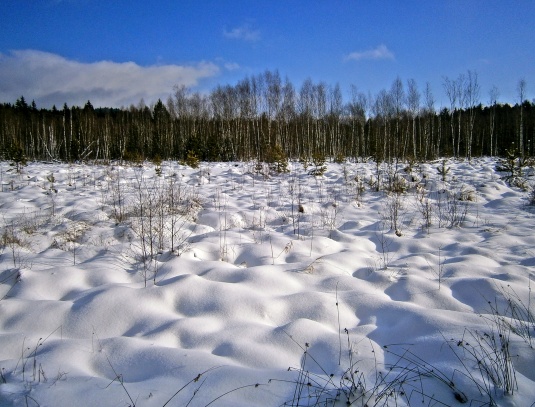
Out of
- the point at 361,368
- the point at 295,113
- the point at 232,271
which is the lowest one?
the point at 361,368

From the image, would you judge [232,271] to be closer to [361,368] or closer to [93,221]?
[361,368]

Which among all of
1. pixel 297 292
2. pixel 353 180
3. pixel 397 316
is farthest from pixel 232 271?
pixel 353 180

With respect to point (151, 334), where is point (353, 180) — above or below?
above

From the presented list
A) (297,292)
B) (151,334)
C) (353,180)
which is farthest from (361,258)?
(353,180)

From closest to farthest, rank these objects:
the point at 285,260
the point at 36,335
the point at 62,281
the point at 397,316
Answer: the point at 36,335 < the point at 397,316 < the point at 62,281 < the point at 285,260

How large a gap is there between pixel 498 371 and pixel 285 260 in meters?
2.42

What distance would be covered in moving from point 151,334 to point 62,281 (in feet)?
5.12

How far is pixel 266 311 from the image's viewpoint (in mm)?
2643

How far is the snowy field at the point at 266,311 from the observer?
5.70ft

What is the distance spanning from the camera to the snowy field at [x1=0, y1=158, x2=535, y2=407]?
1.74 meters

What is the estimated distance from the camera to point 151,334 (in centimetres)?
234

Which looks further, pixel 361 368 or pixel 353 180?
pixel 353 180

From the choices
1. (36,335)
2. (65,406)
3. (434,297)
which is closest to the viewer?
(65,406)

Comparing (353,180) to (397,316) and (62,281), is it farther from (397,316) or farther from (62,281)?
(62,281)
